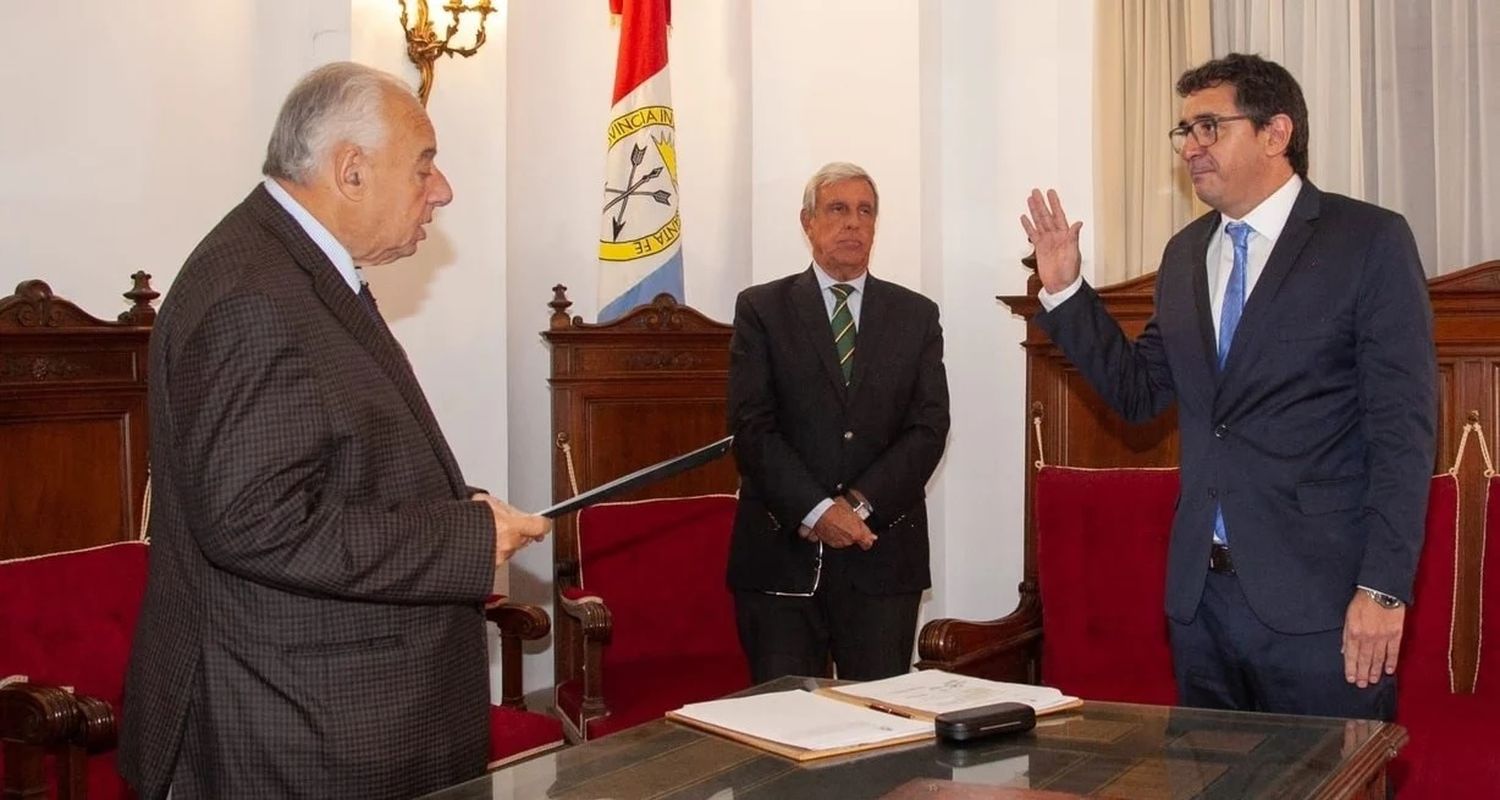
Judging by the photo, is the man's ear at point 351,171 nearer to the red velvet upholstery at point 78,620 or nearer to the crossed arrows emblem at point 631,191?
the red velvet upholstery at point 78,620

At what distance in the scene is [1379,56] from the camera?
4449 mm

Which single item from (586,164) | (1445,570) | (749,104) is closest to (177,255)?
(586,164)

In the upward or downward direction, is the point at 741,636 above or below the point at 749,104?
below

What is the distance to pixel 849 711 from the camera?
219 cm

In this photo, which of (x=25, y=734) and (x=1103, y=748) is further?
(x=25, y=734)

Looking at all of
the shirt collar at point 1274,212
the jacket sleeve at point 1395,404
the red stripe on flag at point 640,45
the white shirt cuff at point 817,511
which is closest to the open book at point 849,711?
the jacket sleeve at point 1395,404

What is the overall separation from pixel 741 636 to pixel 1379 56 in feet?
8.49

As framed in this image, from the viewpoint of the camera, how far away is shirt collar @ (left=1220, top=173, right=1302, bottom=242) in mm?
2732

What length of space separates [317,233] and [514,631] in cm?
185

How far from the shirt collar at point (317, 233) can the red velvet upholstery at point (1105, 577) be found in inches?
91.9

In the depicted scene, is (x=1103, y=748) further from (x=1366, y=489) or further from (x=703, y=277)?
(x=703, y=277)

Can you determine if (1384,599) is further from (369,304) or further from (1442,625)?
(369,304)

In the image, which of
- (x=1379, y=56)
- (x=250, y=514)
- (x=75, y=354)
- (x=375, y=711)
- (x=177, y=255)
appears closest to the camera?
(x=250, y=514)

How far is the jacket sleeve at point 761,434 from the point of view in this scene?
3.58m
